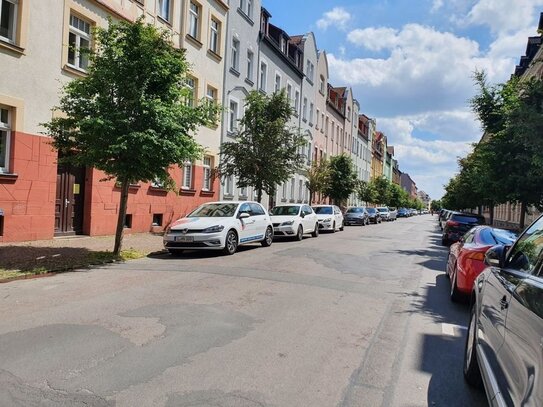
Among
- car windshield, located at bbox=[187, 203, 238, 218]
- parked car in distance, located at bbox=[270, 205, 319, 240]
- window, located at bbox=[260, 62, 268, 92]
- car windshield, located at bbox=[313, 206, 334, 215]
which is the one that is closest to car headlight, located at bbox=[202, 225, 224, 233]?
car windshield, located at bbox=[187, 203, 238, 218]

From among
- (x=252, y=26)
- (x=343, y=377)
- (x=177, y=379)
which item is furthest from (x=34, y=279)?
(x=252, y=26)

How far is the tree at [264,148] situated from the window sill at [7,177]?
1039 cm

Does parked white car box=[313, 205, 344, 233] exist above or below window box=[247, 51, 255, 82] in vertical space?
below

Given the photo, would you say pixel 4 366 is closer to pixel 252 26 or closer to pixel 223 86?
pixel 223 86

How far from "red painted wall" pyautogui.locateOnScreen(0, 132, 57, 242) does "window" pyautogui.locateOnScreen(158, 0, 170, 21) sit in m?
8.50

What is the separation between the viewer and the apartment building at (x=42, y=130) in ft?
43.1

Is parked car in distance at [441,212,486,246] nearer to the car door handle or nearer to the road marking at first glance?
the road marking

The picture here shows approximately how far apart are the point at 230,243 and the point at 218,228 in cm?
70

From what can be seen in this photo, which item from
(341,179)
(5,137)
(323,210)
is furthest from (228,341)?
(341,179)

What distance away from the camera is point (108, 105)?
11039mm

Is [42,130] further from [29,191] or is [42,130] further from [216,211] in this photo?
[216,211]

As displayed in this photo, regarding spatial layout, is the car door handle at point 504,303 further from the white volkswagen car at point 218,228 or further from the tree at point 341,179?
the tree at point 341,179

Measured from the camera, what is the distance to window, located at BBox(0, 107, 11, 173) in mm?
13141

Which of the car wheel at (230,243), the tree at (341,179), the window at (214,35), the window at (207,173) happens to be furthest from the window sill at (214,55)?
the tree at (341,179)
